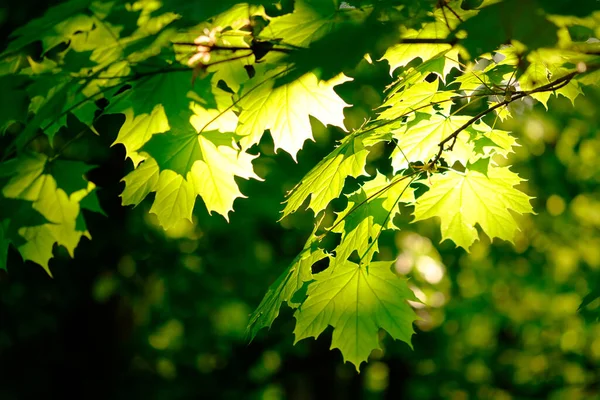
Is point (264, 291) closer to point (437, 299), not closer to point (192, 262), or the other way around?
point (192, 262)

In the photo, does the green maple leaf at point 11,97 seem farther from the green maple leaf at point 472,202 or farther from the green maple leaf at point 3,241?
the green maple leaf at point 472,202

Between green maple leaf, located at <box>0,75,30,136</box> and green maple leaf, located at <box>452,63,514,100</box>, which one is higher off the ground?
green maple leaf, located at <box>0,75,30,136</box>

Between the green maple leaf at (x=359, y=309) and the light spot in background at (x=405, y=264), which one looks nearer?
the green maple leaf at (x=359, y=309)

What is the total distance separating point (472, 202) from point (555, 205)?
21.5 feet

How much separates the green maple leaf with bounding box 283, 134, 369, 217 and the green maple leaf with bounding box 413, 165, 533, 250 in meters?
0.36

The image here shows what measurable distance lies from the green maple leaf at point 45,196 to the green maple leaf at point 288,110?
78 centimetres

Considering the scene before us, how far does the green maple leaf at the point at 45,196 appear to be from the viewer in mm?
2287

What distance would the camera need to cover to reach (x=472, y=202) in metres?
2.34

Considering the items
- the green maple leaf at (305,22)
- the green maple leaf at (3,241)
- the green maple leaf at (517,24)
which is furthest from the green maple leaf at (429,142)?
the green maple leaf at (3,241)

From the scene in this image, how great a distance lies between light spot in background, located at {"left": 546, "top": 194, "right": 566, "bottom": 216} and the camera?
26.1 feet

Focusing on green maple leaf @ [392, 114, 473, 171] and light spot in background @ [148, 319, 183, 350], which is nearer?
green maple leaf @ [392, 114, 473, 171]

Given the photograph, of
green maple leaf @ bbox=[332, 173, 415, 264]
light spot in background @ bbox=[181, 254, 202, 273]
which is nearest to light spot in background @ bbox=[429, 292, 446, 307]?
light spot in background @ bbox=[181, 254, 202, 273]

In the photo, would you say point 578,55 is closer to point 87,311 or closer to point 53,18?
point 53,18

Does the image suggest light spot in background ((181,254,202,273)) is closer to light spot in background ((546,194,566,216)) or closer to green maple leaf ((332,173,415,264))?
light spot in background ((546,194,566,216))
